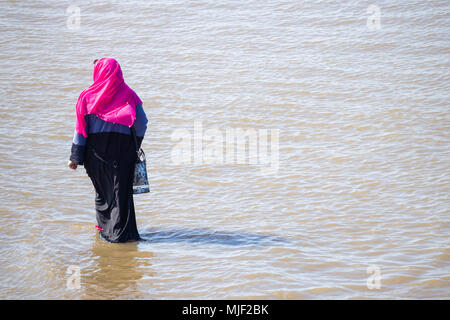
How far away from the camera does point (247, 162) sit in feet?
21.6

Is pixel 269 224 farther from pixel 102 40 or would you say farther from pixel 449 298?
pixel 102 40

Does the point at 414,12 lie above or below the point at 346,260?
above

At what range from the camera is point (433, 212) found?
5.21m

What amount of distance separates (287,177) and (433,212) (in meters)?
1.48

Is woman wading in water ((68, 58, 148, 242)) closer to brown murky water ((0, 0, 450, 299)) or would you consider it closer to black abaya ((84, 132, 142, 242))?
black abaya ((84, 132, 142, 242))

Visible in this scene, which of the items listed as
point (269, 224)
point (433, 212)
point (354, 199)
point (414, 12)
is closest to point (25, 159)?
point (269, 224)

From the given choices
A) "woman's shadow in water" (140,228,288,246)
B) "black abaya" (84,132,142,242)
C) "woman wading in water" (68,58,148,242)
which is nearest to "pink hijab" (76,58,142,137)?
"woman wading in water" (68,58,148,242)

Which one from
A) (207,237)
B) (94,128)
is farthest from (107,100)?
(207,237)

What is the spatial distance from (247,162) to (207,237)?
183 cm

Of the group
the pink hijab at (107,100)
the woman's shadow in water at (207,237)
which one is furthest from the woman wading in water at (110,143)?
the woman's shadow in water at (207,237)

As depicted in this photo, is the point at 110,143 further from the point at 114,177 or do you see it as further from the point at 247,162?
the point at 247,162

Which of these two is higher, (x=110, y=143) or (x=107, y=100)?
(x=107, y=100)

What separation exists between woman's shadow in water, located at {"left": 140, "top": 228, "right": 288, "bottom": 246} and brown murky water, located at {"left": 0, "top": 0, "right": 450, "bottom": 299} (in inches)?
0.8

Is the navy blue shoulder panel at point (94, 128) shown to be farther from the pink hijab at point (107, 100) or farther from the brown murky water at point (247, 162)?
the brown murky water at point (247, 162)
